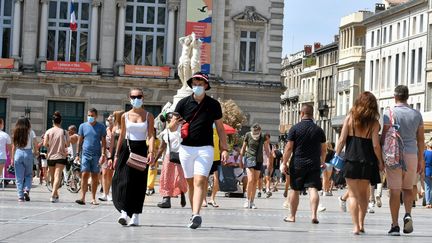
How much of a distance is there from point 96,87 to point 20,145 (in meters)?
37.1

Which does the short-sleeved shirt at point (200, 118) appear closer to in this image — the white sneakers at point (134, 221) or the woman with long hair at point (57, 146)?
the white sneakers at point (134, 221)

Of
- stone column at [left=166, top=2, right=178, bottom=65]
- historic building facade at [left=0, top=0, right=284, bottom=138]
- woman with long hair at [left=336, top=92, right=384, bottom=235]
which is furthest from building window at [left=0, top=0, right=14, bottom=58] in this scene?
woman with long hair at [left=336, top=92, right=384, bottom=235]

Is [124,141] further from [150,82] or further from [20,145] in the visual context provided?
[150,82]

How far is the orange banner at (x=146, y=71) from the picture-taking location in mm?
63062

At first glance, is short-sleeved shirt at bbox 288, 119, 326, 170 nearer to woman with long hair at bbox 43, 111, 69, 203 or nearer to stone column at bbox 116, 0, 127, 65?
woman with long hair at bbox 43, 111, 69, 203

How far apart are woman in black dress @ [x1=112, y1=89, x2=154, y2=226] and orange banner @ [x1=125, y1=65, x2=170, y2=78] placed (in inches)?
1719

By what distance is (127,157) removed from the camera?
61.8 ft

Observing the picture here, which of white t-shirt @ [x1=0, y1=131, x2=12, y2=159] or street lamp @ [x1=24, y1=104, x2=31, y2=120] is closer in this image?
white t-shirt @ [x1=0, y1=131, x2=12, y2=159]

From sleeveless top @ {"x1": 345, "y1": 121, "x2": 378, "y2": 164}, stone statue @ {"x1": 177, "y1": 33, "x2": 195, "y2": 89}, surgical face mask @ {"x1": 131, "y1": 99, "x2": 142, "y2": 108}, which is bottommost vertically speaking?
sleeveless top @ {"x1": 345, "y1": 121, "x2": 378, "y2": 164}

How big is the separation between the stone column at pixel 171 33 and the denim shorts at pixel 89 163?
1519 inches

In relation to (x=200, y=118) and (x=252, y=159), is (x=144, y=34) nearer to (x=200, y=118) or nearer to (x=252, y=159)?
(x=252, y=159)

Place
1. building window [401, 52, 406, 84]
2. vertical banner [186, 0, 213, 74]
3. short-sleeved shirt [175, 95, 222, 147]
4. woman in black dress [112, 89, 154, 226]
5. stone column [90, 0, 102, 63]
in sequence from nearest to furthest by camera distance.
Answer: short-sleeved shirt [175, 95, 222, 147] → woman in black dress [112, 89, 154, 226] → vertical banner [186, 0, 213, 74] → stone column [90, 0, 102, 63] → building window [401, 52, 406, 84]

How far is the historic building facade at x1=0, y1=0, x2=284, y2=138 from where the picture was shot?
62.8 m

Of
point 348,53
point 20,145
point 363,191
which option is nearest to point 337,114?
point 348,53
